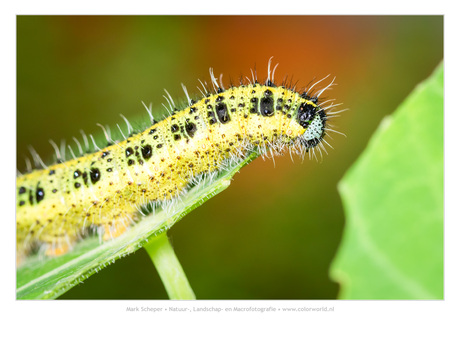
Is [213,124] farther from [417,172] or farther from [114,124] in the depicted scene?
[417,172]

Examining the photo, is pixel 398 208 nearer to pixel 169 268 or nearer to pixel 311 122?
pixel 169 268

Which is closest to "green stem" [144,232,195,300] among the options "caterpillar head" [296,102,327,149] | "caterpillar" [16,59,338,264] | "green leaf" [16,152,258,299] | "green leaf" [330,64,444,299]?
"green leaf" [16,152,258,299]

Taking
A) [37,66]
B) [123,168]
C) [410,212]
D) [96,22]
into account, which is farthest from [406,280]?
[37,66]

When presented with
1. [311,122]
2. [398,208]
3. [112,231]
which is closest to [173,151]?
[112,231]

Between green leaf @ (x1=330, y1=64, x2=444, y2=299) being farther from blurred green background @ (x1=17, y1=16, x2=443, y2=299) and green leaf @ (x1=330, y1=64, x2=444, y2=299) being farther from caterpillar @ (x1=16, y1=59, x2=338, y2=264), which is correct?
blurred green background @ (x1=17, y1=16, x2=443, y2=299)

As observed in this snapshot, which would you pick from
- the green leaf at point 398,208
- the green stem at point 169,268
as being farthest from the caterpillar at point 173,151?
the green leaf at point 398,208

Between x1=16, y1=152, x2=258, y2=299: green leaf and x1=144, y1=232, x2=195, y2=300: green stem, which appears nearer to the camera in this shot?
x1=16, y1=152, x2=258, y2=299: green leaf
